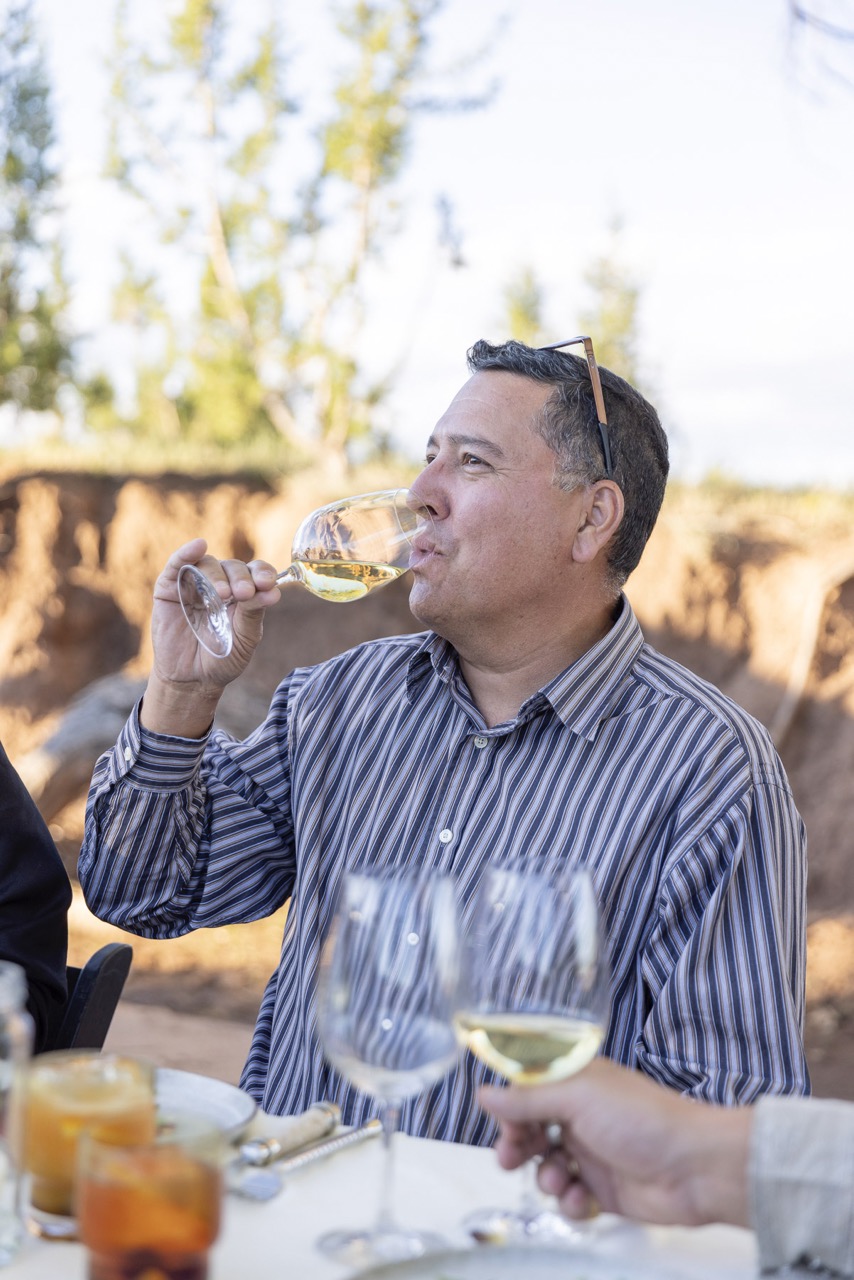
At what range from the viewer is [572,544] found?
2.45 meters

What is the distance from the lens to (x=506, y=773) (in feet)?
7.40

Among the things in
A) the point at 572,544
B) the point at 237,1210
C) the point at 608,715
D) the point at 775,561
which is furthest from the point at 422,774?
A: the point at 775,561

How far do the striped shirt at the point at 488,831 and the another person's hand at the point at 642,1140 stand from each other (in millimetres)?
661

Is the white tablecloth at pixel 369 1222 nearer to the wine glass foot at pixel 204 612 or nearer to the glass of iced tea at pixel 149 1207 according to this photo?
the glass of iced tea at pixel 149 1207

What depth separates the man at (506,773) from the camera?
198 centimetres

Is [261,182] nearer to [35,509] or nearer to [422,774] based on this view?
[35,509]

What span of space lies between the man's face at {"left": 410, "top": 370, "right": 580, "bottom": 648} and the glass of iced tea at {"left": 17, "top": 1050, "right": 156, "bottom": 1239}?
1.25 m

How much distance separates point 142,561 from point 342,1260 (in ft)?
33.6

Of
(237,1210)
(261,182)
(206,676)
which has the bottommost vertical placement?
(237,1210)

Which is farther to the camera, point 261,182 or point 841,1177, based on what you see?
point 261,182

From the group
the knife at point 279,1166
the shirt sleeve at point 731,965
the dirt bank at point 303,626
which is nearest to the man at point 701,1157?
the knife at point 279,1166

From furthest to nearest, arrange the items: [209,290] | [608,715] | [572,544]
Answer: [209,290] → [572,544] → [608,715]

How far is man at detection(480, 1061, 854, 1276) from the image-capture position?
1162 millimetres

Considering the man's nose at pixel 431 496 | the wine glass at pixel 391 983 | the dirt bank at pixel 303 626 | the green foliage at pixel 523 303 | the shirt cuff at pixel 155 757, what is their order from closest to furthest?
the wine glass at pixel 391 983 → the shirt cuff at pixel 155 757 → the man's nose at pixel 431 496 → the dirt bank at pixel 303 626 → the green foliage at pixel 523 303
